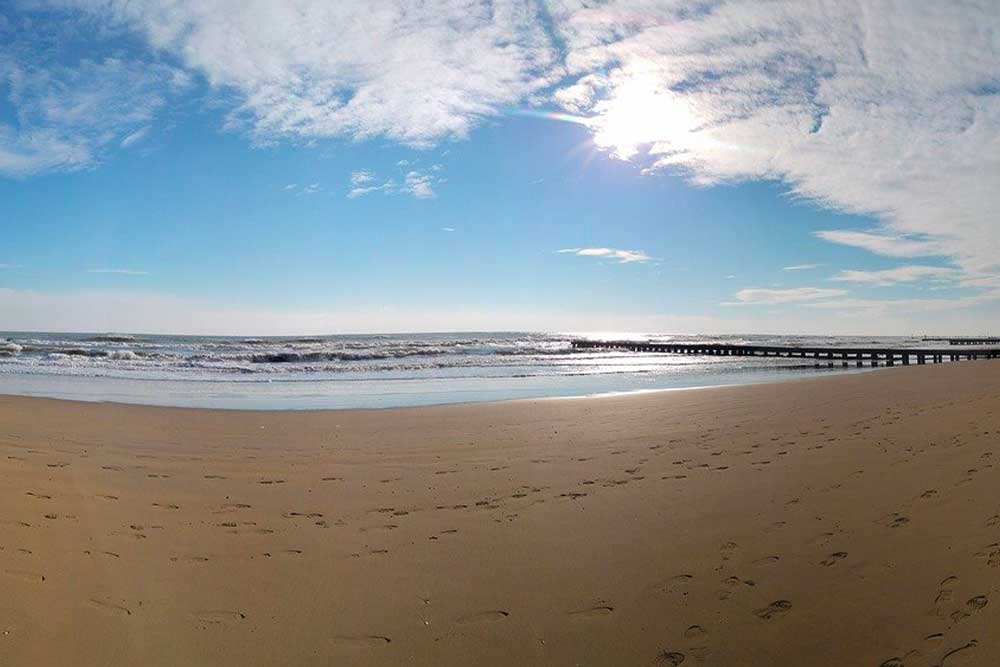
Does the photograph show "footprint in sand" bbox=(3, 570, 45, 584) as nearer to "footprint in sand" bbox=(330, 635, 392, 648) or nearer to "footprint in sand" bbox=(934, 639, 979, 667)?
"footprint in sand" bbox=(330, 635, 392, 648)

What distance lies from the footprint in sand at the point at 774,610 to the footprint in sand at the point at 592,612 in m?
0.84

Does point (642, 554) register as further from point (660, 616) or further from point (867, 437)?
point (867, 437)

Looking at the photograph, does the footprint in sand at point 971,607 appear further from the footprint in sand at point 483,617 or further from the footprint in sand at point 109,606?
the footprint in sand at point 109,606

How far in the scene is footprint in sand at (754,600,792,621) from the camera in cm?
371

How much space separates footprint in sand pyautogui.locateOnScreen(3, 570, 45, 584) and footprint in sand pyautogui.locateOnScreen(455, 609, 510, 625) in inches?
109

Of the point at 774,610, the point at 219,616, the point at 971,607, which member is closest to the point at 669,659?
the point at 774,610

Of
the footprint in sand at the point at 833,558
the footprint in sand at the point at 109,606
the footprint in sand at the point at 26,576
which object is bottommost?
the footprint in sand at the point at 109,606

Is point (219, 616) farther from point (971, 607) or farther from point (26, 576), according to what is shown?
point (971, 607)

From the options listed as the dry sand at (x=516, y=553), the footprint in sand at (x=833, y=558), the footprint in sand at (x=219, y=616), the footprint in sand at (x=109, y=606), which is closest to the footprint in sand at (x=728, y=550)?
the dry sand at (x=516, y=553)

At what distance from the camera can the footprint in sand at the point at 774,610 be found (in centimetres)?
371

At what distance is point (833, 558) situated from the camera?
14.6ft

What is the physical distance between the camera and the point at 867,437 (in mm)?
8969

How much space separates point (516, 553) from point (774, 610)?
182 centimetres

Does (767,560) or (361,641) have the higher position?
(767,560)
